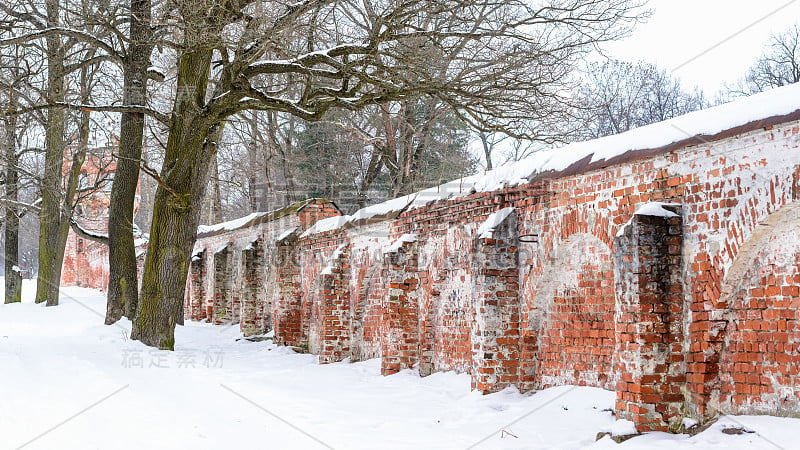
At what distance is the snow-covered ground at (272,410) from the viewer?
20.2 feet

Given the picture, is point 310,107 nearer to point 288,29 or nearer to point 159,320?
point 288,29

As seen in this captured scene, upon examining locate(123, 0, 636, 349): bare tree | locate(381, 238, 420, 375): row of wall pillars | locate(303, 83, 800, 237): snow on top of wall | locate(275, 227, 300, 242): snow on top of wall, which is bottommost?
locate(381, 238, 420, 375): row of wall pillars

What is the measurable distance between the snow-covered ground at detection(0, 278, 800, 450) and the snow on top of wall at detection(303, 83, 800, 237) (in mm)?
2337

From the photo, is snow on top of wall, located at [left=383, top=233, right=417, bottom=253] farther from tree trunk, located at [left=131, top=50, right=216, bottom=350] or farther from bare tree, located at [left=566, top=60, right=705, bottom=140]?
bare tree, located at [left=566, top=60, right=705, bottom=140]

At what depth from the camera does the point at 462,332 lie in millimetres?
9891

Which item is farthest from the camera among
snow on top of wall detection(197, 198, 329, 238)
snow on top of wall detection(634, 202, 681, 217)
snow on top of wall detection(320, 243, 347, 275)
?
snow on top of wall detection(197, 198, 329, 238)

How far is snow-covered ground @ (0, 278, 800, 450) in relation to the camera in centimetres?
617

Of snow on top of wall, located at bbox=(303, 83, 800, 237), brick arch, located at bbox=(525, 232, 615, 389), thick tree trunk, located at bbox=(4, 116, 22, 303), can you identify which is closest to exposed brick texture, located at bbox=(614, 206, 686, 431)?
snow on top of wall, located at bbox=(303, 83, 800, 237)

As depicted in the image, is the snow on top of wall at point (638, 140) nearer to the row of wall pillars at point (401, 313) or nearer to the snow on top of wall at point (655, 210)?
the snow on top of wall at point (655, 210)

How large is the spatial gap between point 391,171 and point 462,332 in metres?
17.0

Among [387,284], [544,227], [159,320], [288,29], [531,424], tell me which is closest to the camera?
[531,424]

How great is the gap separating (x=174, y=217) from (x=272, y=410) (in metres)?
5.44

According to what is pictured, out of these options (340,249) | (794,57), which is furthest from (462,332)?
(794,57)

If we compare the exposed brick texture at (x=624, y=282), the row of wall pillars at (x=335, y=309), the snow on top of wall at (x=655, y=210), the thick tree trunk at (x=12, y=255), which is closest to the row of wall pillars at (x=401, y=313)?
the exposed brick texture at (x=624, y=282)
